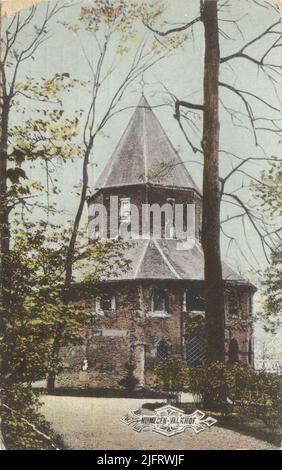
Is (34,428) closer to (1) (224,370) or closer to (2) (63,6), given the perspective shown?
(1) (224,370)

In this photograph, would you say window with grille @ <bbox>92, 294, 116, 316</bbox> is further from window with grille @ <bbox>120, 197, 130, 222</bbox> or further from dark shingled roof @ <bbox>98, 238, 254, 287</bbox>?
A: window with grille @ <bbox>120, 197, 130, 222</bbox>

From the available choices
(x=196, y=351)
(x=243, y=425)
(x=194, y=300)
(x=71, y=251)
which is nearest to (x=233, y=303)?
(x=194, y=300)

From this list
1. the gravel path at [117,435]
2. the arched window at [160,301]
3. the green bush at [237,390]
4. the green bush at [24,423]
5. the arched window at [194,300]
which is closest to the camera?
the gravel path at [117,435]

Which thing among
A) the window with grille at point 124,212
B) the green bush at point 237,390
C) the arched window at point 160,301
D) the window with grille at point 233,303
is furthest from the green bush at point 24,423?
the window with grille at point 233,303

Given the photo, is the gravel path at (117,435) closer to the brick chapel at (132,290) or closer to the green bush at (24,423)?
the green bush at (24,423)

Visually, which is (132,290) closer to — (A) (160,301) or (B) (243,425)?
(A) (160,301)

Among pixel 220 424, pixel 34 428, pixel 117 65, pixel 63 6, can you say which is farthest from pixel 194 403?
pixel 63 6
